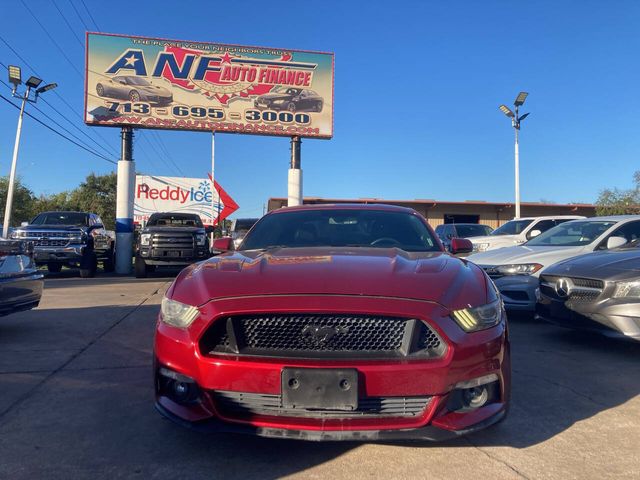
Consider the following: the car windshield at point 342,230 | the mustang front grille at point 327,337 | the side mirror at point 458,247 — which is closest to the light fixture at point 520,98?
the car windshield at point 342,230

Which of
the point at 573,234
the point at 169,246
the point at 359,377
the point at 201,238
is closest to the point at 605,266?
the point at 573,234

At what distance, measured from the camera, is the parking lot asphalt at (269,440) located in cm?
287

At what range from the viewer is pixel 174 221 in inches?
605

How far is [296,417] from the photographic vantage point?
2660 mm

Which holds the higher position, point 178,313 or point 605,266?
point 605,266

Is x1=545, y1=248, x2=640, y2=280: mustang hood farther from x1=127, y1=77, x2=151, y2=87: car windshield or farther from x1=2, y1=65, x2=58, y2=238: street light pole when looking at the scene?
x1=2, y1=65, x2=58, y2=238: street light pole

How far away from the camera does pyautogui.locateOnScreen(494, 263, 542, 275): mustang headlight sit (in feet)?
24.2

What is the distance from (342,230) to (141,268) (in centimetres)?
1125

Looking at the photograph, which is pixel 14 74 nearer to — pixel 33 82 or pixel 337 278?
pixel 33 82

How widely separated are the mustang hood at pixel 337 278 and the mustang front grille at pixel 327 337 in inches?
5.7

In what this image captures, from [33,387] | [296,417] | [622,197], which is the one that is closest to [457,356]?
[296,417]

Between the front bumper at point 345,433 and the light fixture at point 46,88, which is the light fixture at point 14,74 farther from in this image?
the front bumper at point 345,433

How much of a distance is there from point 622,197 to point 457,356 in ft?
103

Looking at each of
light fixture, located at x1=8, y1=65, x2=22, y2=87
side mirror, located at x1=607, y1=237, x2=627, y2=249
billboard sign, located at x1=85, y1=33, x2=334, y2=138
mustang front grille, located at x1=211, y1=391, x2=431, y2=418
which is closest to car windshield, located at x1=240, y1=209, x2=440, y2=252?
mustang front grille, located at x1=211, y1=391, x2=431, y2=418
